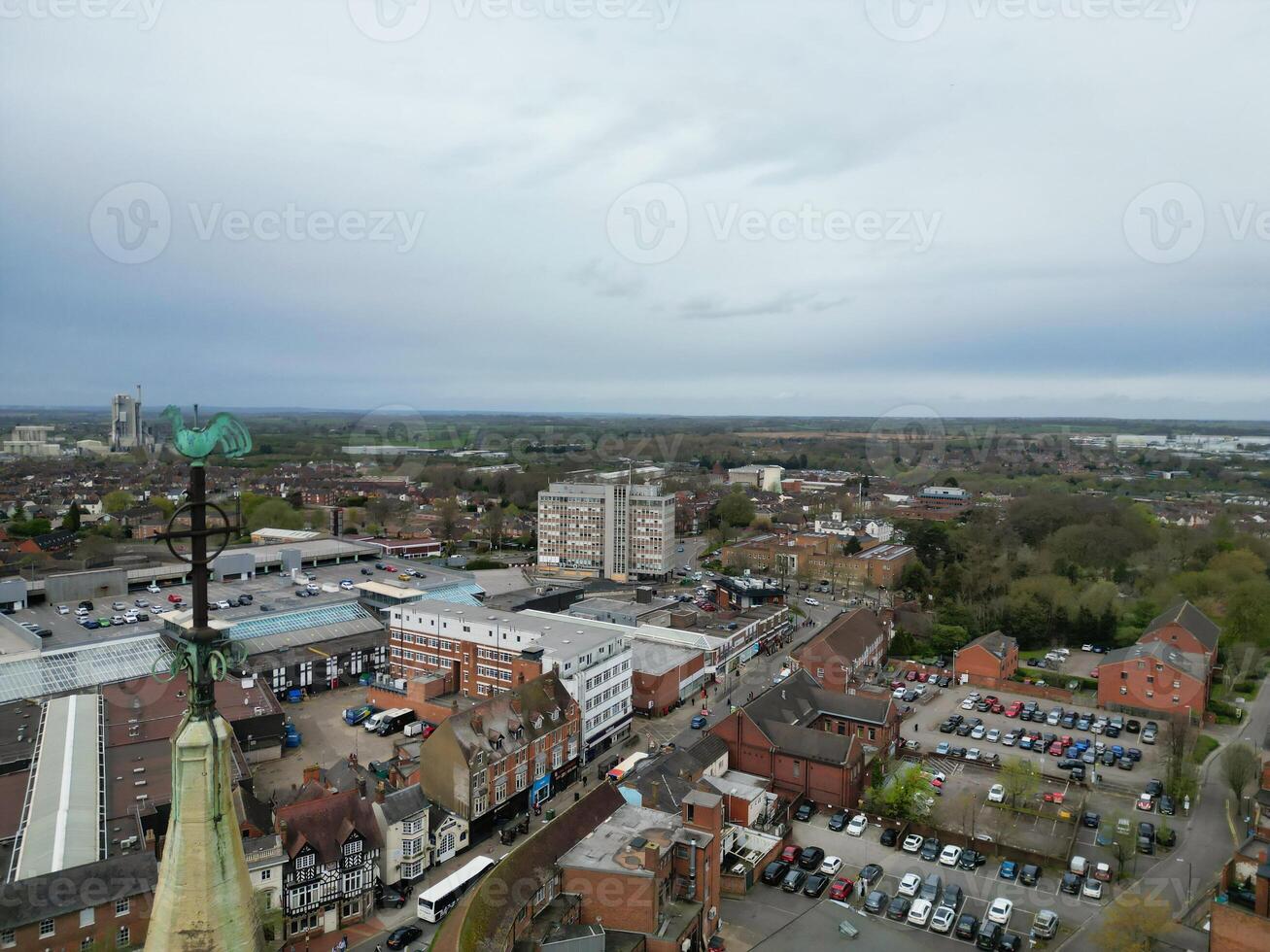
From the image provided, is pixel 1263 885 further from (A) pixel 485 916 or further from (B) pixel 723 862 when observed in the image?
(A) pixel 485 916

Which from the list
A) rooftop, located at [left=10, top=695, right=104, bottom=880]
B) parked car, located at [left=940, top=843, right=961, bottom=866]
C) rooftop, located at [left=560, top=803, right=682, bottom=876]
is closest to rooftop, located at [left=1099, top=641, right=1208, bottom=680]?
parked car, located at [left=940, top=843, right=961, bottom=866]

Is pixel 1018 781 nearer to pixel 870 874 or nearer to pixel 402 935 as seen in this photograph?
pixel 870 874

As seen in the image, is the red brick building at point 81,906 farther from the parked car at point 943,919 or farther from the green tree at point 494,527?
the green tree at point 494,527

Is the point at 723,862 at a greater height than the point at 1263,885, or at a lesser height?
lesser

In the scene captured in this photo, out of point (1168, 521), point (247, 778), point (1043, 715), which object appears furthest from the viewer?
point (1168, 521)

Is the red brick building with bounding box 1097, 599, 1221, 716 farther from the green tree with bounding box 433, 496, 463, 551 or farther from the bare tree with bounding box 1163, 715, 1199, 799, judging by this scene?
the green tree with bounding box 433, 496, 463, 551

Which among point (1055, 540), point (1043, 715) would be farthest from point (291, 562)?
point (1055, 540)
